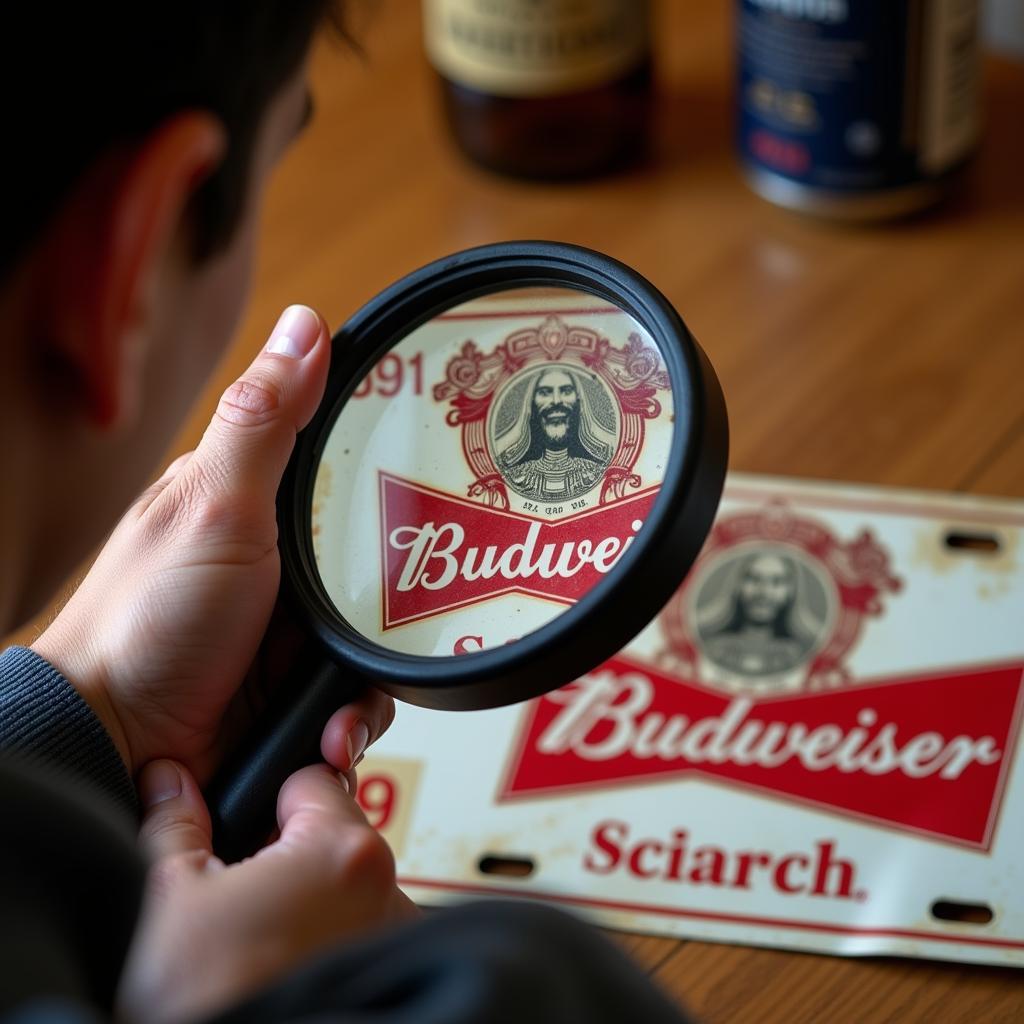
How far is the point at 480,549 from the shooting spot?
58 centimetres

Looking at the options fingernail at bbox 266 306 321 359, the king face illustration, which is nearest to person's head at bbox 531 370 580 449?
the king face illustration

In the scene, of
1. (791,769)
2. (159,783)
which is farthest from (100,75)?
(791,769)

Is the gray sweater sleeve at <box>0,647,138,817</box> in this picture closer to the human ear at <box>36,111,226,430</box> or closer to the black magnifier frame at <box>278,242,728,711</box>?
the black magnifier frame at <box>278,242,728,711</box>

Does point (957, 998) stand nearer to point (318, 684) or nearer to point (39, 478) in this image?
point (318, 684)

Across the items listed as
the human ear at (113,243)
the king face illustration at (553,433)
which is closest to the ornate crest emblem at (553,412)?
the king face illustration at (553,433)

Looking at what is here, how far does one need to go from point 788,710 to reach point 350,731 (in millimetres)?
242

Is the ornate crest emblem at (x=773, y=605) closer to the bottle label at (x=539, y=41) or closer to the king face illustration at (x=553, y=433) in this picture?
the king face illustration at (x=553, y=433)

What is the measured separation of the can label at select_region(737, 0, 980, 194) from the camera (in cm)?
90

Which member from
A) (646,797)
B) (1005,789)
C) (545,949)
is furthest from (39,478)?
(1005,789)

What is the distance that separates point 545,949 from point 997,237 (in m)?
0.72

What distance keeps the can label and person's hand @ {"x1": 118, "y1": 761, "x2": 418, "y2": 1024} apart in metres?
0.57

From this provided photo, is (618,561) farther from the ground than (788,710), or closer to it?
farther from the ground

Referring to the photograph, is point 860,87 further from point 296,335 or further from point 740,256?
point 296,335

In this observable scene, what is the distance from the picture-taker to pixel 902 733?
71 cm
